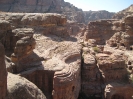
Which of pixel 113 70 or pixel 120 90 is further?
pixel 113 70

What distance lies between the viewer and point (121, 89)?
19.9m

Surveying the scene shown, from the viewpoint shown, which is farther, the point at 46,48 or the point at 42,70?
the point at 46,48

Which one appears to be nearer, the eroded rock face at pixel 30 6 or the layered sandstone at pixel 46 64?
the layered sandstone at pixel 46 64

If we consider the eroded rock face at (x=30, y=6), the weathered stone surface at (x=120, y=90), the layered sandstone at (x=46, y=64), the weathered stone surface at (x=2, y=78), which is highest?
the eroded rock face at (x=30, y=6)

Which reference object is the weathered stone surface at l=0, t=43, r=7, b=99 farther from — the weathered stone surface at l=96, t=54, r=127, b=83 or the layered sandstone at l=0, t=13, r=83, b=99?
the weathered stone surface at l=96, t=54, r=127, b=83

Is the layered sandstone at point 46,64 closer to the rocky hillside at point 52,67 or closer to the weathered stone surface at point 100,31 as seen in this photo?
the rocky hillside at point 52,67

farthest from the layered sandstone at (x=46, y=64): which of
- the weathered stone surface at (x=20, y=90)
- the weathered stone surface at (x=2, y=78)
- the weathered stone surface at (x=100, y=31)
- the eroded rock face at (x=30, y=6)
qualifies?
the eroded rock face at (x=30, y=6)

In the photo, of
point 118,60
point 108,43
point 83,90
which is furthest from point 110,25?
point 83,90

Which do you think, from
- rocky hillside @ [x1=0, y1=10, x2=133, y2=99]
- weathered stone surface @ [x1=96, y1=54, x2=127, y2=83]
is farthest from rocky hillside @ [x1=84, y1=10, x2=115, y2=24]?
weathered stone surface @ [x1=96, y1=54, x2=127, y2=83]

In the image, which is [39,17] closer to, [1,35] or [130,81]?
[1,35]

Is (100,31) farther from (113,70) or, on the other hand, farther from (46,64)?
(46,64)

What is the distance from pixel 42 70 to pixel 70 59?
450cm

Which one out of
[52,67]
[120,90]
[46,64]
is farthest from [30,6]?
[52,67]

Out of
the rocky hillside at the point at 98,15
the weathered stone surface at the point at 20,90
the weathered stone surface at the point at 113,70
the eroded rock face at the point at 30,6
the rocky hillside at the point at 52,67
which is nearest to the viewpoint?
the weathered stone surface at the point at 20,90
